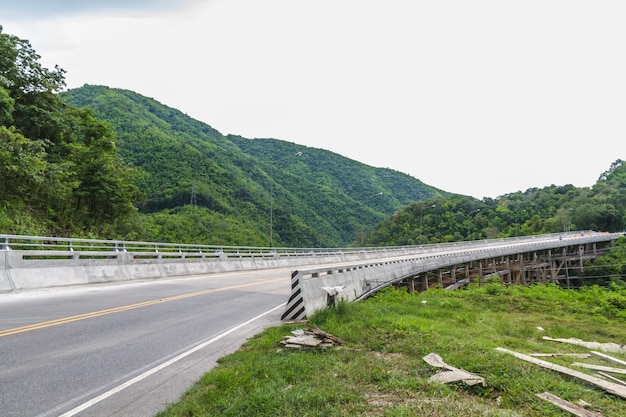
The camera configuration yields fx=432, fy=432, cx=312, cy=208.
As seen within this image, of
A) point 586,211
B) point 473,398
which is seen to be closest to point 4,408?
point 473,398

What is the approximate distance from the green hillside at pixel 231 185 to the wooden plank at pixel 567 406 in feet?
109

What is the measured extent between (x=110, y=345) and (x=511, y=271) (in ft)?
178

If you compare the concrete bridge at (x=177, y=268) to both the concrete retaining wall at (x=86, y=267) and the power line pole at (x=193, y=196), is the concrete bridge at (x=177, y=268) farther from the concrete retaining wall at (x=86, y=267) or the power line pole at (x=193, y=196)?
the power line pole at (x=193, y=196)

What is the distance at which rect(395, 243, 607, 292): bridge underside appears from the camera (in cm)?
3759

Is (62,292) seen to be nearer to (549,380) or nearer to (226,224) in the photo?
(549,380)

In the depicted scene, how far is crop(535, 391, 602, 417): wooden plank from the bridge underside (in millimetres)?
24047

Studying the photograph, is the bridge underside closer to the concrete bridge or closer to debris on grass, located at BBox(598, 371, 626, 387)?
the concrete bridge

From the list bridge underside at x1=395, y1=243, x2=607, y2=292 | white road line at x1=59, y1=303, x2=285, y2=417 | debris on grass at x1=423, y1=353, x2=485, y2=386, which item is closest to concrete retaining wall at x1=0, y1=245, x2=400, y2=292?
white road line at x1=59, y1=303, x2=285, y2=417

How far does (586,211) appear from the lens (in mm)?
104188

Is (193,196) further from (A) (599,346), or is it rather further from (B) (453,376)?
(B) (453,376)

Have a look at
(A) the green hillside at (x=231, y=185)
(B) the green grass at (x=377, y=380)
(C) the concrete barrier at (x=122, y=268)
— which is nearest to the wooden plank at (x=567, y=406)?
(B) the green grass at (x=377, y=380)

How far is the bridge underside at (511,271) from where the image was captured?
123 feet

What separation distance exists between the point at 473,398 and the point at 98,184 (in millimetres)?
28852

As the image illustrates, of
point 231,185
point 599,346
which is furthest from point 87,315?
point 231,185
